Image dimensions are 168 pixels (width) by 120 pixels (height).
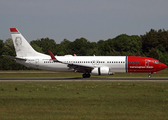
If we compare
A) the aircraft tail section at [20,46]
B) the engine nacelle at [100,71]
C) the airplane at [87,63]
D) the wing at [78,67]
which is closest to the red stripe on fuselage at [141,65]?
the airplane at [87,63]

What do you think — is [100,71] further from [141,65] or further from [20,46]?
[20,46]

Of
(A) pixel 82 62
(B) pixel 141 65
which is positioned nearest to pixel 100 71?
(A) pixel 82 62

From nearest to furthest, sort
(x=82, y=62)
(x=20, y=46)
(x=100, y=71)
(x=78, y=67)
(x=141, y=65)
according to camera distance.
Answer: (x=100, y=71), (x=78, y=67), (x=141, y=65), (x=82, y=62), (x=20, y=46)

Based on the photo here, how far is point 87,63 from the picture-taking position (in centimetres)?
4488

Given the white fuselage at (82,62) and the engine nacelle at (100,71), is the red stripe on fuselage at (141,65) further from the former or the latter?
the engine nacelle at (100,71)

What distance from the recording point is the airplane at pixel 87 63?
43.2m

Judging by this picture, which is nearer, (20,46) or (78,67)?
(78,67)
